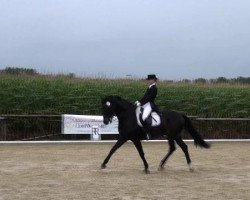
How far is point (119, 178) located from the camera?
10086 millimetres

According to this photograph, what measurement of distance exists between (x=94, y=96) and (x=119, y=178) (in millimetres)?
15716

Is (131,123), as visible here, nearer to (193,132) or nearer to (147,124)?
(147,124)

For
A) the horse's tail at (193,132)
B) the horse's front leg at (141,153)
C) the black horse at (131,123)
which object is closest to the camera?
the horse's front leg at (141,153)

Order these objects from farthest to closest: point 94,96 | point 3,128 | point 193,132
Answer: point 94,96
point 3,128
point 193,132

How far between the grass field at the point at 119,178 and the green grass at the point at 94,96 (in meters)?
9.18

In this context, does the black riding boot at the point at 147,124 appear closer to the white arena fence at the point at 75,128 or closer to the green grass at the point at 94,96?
the white arena fence at the point at 75,128

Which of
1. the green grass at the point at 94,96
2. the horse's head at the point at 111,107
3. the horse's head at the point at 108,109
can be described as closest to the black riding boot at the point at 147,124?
the horse's head at the point at 111,107

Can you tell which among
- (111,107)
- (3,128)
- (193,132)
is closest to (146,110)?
(111,107)

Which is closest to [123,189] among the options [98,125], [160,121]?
[160,121]

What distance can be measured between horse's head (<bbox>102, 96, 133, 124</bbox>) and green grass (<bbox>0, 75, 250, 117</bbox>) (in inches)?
532

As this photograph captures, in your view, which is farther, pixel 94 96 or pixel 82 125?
pixel 94 96

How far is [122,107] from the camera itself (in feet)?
37.0

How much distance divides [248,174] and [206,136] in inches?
548

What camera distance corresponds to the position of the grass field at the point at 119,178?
8.21 meters
